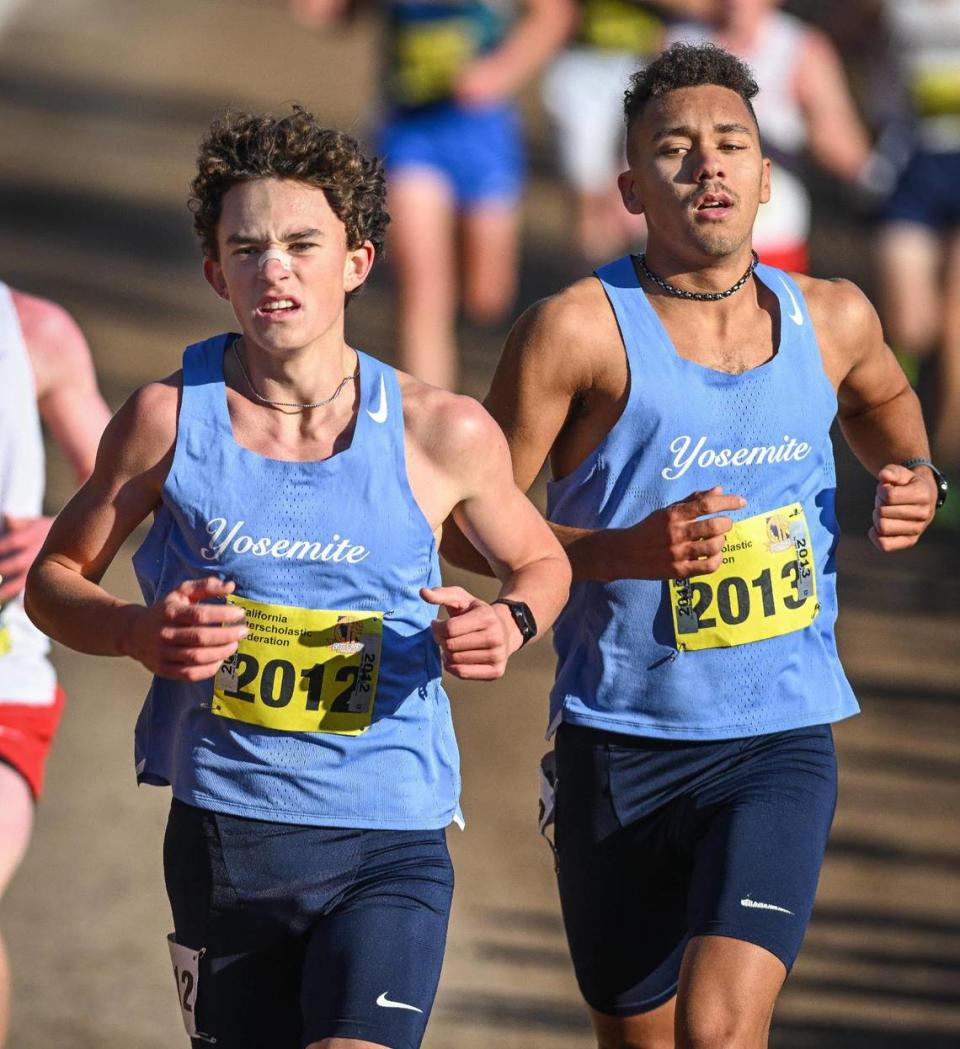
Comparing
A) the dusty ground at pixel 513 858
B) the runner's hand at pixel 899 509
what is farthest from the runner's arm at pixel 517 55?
the runner's hand at pixel 899 509

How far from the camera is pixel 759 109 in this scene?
9.27 m

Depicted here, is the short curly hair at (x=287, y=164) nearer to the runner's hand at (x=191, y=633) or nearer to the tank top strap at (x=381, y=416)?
the tank top strap at (x=381, y=416)

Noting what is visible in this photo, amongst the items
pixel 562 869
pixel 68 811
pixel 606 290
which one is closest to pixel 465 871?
pixel 68 811

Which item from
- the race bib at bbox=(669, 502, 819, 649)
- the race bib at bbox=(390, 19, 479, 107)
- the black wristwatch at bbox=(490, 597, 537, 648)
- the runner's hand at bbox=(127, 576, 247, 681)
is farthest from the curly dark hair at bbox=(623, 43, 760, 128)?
the race bib at bbox=(390, 19, 479, 107)

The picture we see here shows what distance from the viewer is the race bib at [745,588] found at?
4.47 metres

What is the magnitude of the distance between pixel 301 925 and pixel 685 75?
179 cm

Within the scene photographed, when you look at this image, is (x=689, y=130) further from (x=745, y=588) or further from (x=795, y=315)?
(x=745, y=588)

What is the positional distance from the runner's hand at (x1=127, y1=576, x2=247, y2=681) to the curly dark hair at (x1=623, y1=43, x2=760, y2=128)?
4.78 feet

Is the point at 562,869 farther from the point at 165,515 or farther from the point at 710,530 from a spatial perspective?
the point at 165,515

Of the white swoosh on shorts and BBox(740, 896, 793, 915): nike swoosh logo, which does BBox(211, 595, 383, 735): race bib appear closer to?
the white swoosh on shorts

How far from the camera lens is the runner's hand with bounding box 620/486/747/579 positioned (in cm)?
423

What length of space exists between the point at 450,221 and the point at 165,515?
588cm

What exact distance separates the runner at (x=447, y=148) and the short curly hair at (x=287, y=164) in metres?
5.25

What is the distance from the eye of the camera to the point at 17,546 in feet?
16.1
